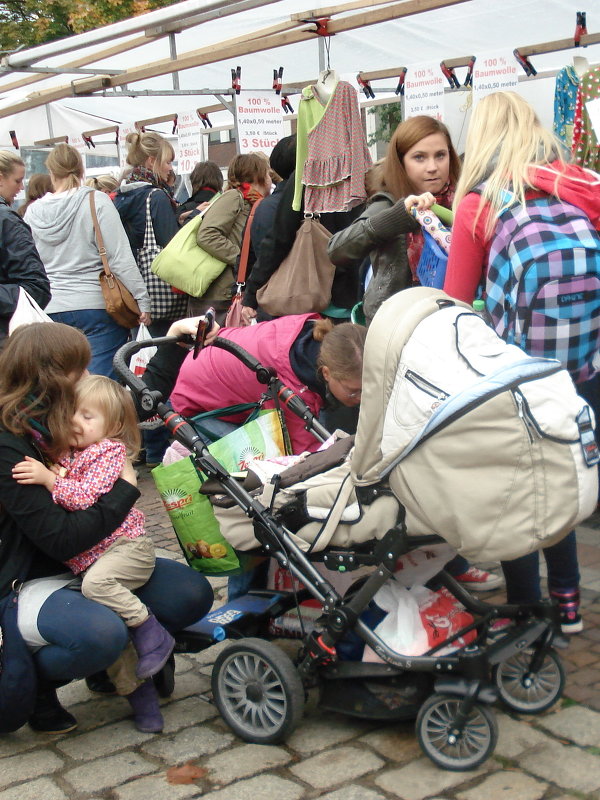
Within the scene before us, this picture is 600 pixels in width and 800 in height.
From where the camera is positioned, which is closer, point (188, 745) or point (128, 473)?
point (188, 745)

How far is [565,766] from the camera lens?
9.20 ft

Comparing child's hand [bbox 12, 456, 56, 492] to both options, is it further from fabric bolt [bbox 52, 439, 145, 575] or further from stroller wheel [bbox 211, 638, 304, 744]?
stroller wheel [bbox 211, 638, 304, 744]

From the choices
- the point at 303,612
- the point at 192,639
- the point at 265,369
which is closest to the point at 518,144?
the point at 265,369

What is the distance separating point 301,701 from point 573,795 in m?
0.82

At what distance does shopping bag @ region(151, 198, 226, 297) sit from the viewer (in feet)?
19.6

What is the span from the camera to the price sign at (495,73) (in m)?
6.86

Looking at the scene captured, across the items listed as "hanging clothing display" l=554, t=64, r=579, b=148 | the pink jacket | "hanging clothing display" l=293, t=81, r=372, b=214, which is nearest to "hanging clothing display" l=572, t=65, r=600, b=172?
"hanging clothing display" l=554, t=64, r=579, b=148

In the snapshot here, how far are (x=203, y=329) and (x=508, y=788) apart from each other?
196cm

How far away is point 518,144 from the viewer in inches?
132

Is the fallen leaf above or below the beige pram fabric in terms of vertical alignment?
below

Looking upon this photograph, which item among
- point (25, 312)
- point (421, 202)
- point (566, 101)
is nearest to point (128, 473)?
point (25, 312)

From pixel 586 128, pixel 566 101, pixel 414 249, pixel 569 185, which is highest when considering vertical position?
pixel 566 101

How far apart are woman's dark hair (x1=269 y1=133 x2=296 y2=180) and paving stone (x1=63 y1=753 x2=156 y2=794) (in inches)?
137

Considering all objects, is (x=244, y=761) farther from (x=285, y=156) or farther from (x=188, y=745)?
(x=285, y=156)
